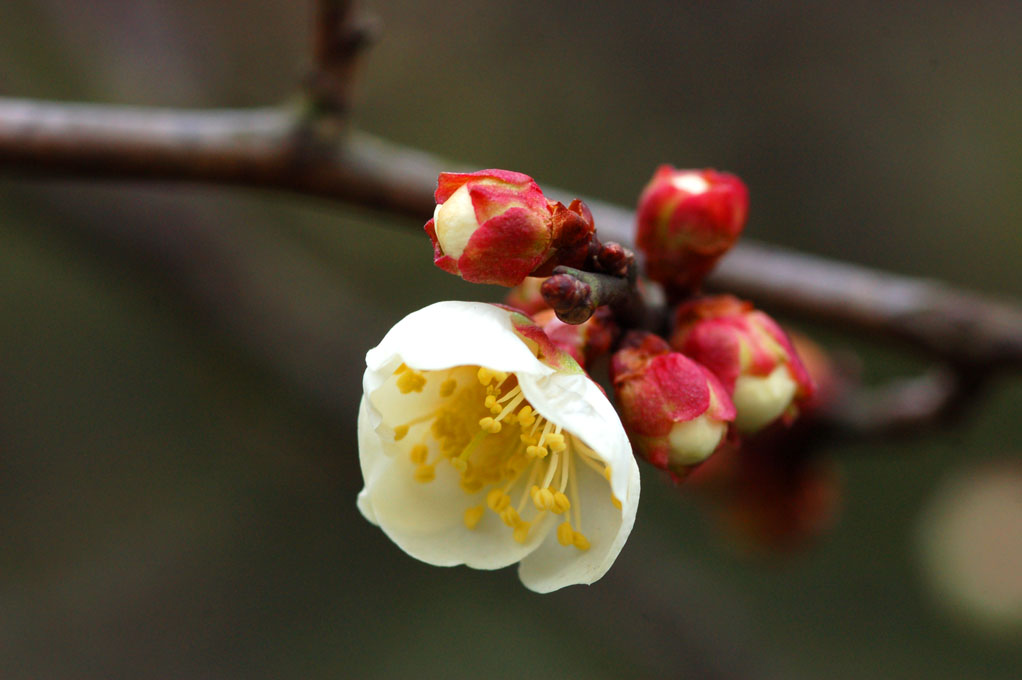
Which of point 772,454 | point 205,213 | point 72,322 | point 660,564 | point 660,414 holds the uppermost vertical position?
point 660,414

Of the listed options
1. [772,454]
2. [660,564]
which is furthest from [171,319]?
[772,454]

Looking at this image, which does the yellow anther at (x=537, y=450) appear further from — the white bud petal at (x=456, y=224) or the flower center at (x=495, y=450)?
the white bud petal at (x=456, y=224)

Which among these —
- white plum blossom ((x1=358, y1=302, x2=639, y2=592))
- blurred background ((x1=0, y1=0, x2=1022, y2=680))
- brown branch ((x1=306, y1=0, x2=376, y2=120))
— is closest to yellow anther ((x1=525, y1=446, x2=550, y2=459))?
white plum blossom ((x1=358, y1=302, x2=639, y2=592))

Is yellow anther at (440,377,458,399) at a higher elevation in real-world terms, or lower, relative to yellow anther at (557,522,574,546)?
higher

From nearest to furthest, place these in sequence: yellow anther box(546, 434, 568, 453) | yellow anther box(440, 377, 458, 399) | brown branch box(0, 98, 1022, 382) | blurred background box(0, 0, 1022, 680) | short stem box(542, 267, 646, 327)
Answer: short stem box(542, 267, 646, 327), yellow anther box(546, 434, 568, 453), yellow anther box(440, 377, 458, 399), brown branch box(0, 98, 1022, 382), blurred background box(0, 0, 1022, 680)

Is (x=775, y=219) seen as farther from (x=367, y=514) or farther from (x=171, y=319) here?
(x=367, y=514)

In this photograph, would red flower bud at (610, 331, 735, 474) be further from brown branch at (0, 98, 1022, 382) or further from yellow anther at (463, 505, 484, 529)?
brown branch at (0, 98, 1022, 382)

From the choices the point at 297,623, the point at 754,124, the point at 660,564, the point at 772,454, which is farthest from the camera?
the point at 297,623
